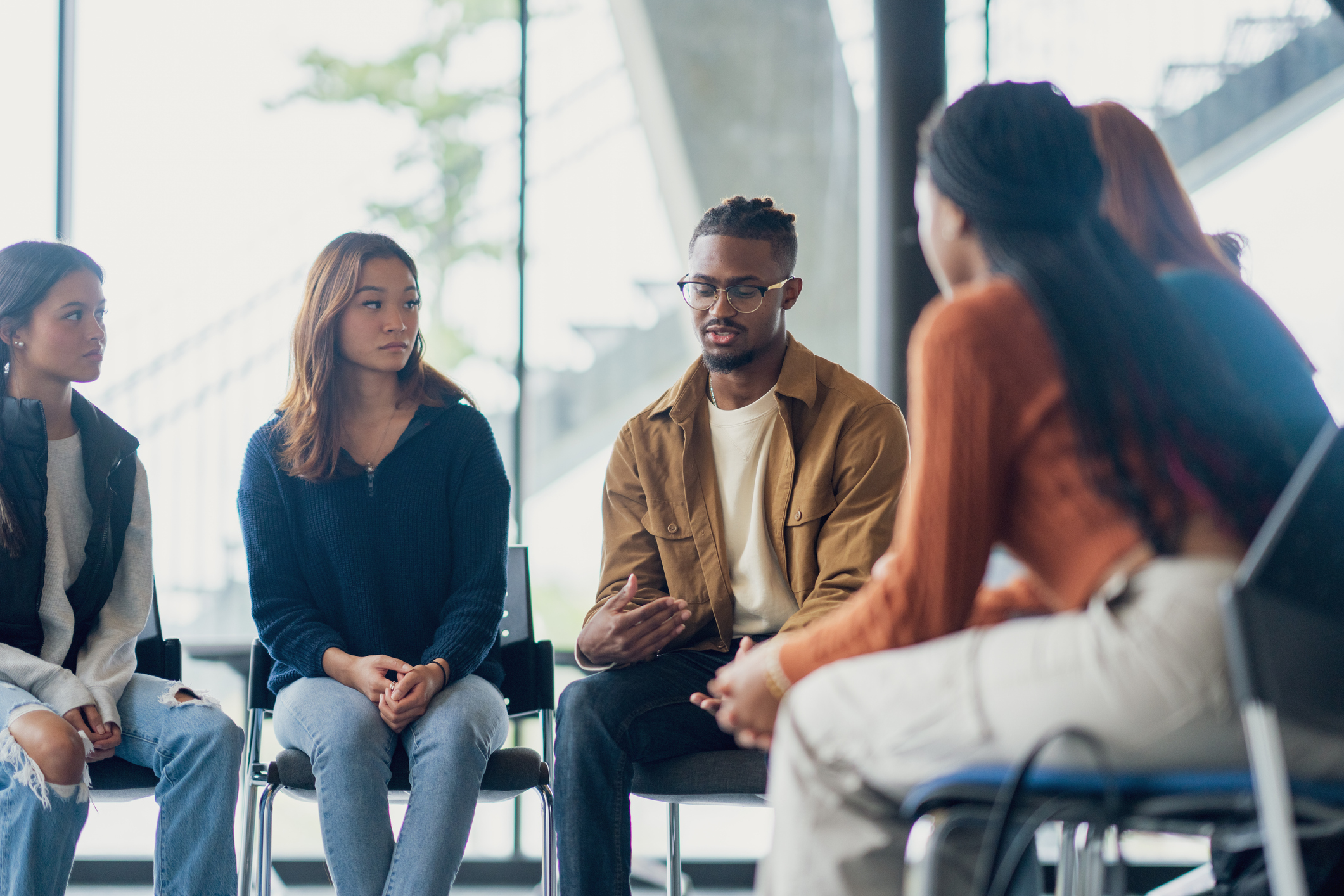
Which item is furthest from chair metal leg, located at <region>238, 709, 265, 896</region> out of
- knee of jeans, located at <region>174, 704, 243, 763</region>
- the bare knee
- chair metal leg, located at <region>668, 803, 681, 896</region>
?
chair metal leg, located at <region>668, 803, 681, 896</region>

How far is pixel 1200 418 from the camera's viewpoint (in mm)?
1083

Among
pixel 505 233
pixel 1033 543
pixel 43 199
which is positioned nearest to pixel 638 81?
pixel 505 233

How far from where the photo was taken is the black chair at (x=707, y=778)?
1.96 meters

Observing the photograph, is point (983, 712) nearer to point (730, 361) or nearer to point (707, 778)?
point (707, 778)

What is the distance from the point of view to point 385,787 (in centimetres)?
198

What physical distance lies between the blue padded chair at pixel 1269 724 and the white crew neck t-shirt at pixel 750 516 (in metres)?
1.01

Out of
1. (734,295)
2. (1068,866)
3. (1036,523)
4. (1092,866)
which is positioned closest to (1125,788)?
(1036,523)

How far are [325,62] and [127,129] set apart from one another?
2.12ft

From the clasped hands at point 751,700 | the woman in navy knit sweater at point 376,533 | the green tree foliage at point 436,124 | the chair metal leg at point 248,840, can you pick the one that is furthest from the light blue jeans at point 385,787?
the green tree foliage at point 436,124

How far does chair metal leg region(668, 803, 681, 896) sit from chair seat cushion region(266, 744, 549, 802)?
0.45 m

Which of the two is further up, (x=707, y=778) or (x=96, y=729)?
(x=96, y=729)

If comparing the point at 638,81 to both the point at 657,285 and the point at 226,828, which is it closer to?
the point at 657,285

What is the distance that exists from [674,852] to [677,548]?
758mm

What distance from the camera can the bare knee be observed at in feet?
6.23
